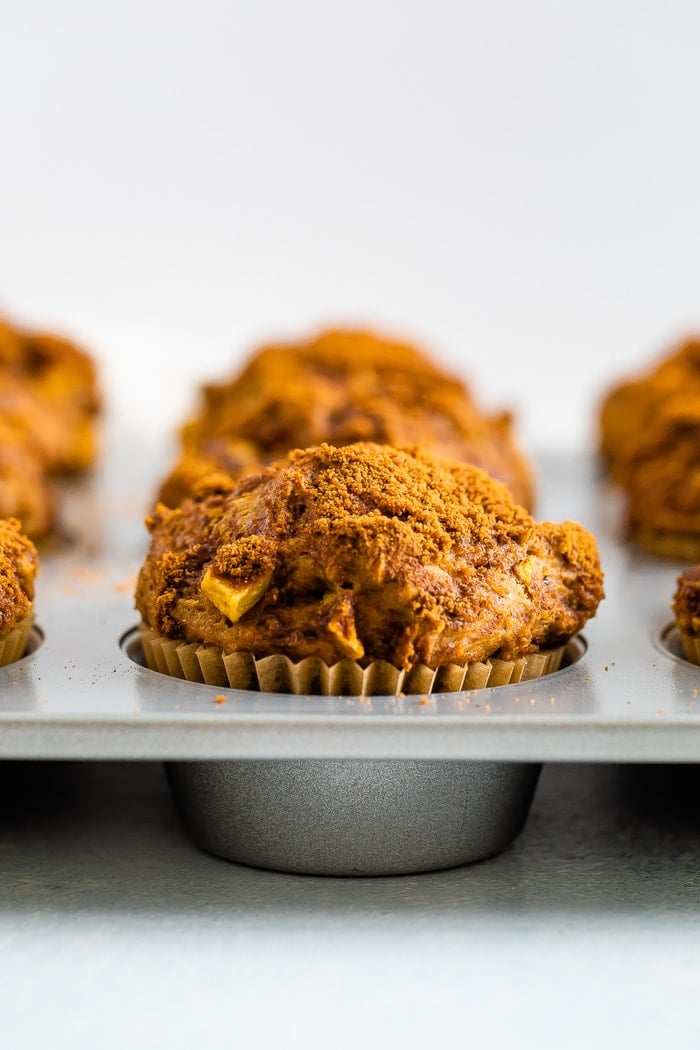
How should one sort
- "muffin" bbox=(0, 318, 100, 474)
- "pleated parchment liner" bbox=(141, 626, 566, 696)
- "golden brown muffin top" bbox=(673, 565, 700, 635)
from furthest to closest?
"muffin" bbox=(0, 318, 100, 474), "golden brown muffin top" bbox=(673, 565, 700, 635), "pleated parchment liner" bbox=(141, 626, 566, 696)

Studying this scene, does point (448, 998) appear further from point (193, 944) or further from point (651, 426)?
point (651, 426)

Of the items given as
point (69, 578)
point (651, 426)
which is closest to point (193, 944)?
point (69, 578)

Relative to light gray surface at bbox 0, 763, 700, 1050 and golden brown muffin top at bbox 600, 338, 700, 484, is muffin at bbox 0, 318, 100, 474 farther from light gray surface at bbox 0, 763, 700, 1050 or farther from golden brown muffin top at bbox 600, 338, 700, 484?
light gray surface at bbox 0, 763, 700, 1050

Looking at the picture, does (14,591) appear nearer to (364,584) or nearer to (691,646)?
(364,584)

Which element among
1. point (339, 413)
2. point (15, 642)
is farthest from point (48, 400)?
point (15, 642)

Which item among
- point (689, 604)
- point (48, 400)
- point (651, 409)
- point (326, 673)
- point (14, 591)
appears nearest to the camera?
point (326, 673)

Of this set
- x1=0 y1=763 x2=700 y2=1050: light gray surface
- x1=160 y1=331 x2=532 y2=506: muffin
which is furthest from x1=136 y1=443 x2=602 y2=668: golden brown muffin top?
x1=160 y1=331 x2=532 y2=506: muffin
